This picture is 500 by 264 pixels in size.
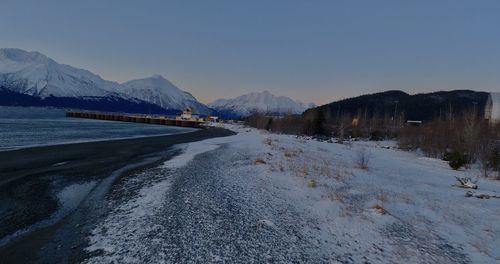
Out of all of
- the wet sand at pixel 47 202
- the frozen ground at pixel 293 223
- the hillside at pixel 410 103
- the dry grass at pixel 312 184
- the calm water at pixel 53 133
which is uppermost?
the hillside at pixel 410 103

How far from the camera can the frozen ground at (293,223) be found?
6.35 m

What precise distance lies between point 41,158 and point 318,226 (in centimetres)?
2221

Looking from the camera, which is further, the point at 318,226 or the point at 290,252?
→ the point at 318,226

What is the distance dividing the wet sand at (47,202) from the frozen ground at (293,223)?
0.72 m

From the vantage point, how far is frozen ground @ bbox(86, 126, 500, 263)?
6.35m

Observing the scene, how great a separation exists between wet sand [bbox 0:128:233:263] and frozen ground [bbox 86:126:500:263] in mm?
720

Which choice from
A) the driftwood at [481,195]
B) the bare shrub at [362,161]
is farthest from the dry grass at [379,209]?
the bare shrub at [362,161]

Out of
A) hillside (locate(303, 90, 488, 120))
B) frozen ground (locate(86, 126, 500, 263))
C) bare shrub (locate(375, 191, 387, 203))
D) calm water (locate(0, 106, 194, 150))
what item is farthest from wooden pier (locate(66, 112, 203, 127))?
bare shrub (locate(375, 191, 387, 203))

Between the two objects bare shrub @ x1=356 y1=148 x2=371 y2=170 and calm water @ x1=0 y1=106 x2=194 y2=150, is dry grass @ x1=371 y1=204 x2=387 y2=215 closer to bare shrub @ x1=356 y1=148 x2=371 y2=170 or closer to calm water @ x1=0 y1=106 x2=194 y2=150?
bare shrub @ x1=356 y1=148 x2=371 y2=170

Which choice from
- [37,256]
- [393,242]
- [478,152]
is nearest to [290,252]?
[393,242]

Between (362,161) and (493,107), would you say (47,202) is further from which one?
(493,107)

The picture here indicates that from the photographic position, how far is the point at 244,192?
11.4 m

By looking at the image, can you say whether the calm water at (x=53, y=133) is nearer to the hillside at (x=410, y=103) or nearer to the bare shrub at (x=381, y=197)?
the bare shrub at (x=381, y=197)

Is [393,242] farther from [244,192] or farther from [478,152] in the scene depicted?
[478,152]
